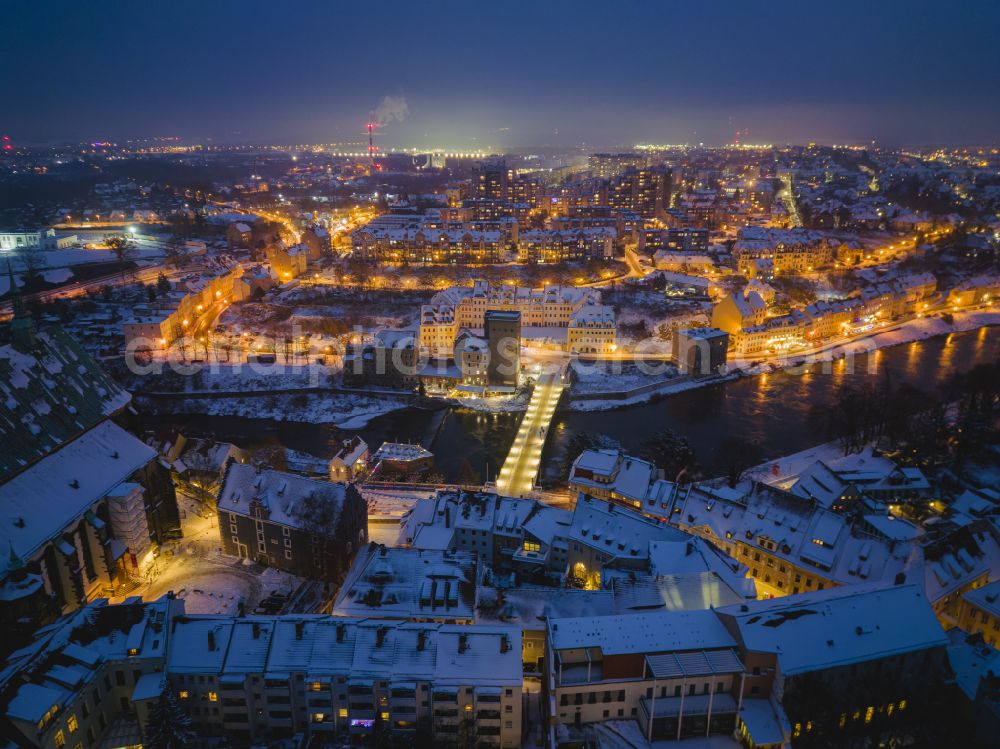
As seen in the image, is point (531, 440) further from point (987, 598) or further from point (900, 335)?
point (900, 335)

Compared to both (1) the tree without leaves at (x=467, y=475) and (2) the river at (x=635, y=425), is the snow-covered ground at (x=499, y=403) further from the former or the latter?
(1) the tree without leaves at (x=467, y=475)

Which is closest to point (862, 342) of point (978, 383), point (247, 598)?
point (978, 383)

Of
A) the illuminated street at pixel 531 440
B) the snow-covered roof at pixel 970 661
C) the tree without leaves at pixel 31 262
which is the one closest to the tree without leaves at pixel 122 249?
the tree without leaves at pixel 31 262

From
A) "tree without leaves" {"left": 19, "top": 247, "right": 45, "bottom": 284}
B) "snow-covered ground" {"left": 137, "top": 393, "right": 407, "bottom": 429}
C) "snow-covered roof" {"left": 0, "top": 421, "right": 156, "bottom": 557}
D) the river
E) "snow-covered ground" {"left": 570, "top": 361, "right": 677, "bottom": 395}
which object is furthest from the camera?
"tree without leaves" {"left": 19, "top": 247, "right": 45, "bottom": 284}

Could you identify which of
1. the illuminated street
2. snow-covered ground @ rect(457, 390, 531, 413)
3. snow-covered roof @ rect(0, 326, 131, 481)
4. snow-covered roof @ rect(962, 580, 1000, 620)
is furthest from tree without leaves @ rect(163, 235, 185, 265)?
snow-covered roof @ rect(962, 580, 1000, 620)

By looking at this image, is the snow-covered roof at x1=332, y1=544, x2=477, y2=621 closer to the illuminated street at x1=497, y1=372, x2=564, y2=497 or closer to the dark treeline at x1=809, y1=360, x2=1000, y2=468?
the illuminated street at x1=497, y1=372, x2=564, y2=497

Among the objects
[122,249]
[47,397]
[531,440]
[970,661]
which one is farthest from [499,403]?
[122,249]

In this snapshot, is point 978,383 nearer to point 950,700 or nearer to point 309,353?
point 950,700
